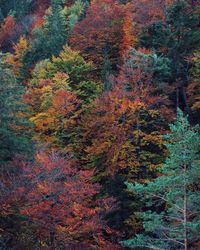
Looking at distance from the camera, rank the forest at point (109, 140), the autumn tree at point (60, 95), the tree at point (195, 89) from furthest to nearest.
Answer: the autumn tree at point (60, 95), the tree at point (195, 89), the forest at point (109, 140)

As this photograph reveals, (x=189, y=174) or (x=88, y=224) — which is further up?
(x=189, y=174)

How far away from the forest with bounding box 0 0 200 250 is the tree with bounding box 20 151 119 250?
70mm

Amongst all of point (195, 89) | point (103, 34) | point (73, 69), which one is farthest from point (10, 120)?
point (103, 34)

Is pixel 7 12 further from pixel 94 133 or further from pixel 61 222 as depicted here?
pixel 61 222

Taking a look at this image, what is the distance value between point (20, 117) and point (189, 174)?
50.4ft

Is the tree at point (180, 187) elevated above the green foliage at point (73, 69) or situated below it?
above

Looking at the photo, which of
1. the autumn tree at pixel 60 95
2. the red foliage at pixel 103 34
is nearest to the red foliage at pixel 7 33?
the red foliage at pixel 103 34

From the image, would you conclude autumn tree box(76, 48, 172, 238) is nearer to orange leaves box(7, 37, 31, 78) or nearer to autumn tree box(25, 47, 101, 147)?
autumn tree box(25, 47, 101, 147)

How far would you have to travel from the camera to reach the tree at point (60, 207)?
20938mm

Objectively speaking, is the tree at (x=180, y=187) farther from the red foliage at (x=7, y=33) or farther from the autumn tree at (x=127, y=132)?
the red foliage at (x=7, y=33)

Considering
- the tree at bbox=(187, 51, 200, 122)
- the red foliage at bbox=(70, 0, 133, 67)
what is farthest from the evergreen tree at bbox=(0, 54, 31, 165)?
the red foliage at bbox=(70, 0, 133, 67)

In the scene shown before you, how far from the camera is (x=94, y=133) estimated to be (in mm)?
29641

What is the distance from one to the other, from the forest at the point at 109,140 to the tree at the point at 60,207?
0.07 m

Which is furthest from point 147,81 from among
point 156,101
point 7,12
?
point 7,12
